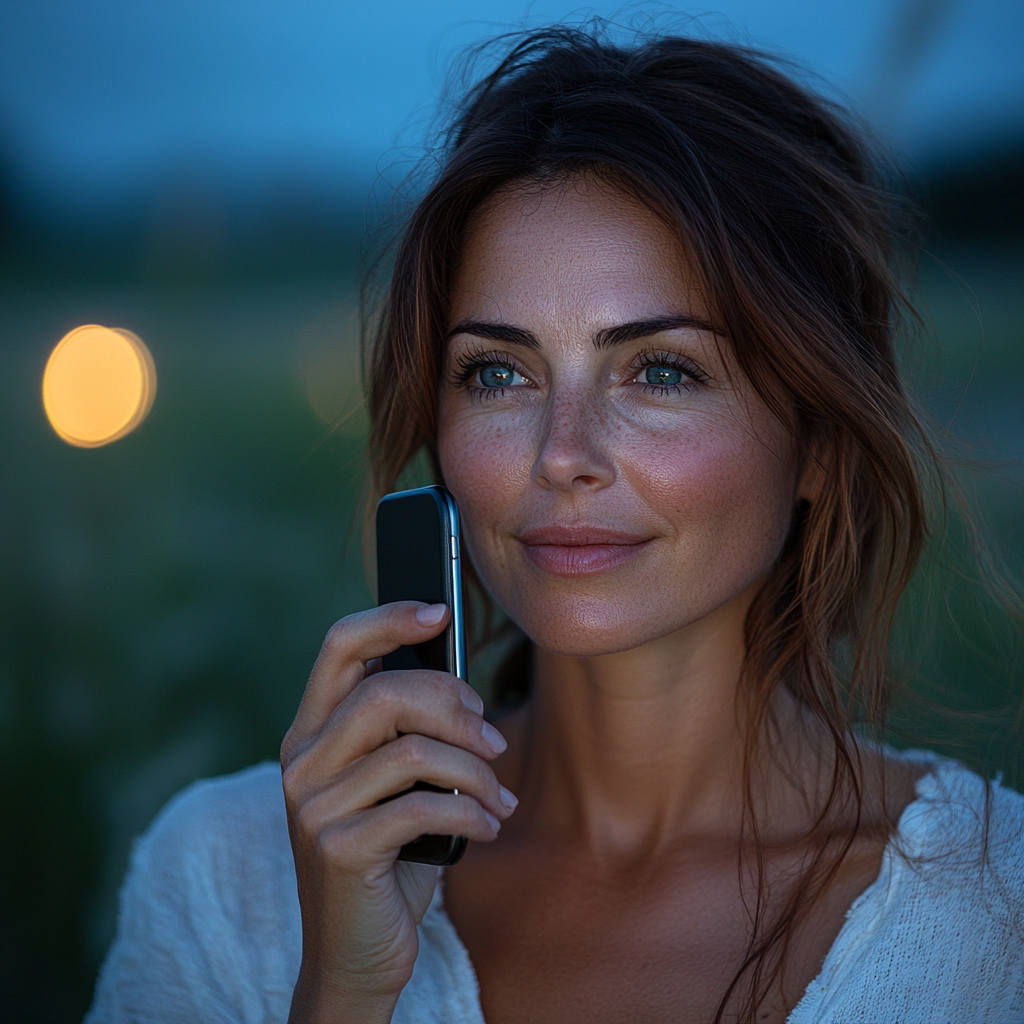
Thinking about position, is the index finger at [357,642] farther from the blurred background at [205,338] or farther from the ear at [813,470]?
the blurred background at [205,338]

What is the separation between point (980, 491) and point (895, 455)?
4.35 feet

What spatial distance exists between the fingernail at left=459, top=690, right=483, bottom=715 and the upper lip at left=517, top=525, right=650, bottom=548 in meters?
0.42

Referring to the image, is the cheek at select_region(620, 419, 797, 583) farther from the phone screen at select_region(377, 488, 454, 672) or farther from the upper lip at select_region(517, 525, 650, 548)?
the phone screen at select_region(377, 488, 454, 672)

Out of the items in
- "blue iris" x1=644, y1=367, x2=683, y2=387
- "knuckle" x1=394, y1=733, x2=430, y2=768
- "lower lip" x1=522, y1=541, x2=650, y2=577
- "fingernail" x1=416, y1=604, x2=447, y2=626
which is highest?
"blue iris" x1=644, y1=367, x2=683, y2=387

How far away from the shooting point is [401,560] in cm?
156

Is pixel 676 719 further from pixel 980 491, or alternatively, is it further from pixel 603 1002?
pixel 980 491

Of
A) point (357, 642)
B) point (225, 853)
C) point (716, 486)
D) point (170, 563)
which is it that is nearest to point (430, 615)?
point (357, 642)

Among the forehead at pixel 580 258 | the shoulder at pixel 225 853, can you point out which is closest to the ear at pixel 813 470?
the forehead at pixel 580 258

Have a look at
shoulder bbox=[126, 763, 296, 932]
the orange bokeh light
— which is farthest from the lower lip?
the orange bokeh light

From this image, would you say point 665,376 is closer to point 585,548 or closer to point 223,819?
point 585,548

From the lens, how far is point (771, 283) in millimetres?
1674

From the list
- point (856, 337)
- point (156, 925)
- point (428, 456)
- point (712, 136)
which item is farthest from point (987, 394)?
A: point (156, 925)

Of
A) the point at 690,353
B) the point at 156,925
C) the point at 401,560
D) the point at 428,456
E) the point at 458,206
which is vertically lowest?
the point at 156,925

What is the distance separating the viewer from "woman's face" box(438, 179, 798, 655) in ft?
5.35
